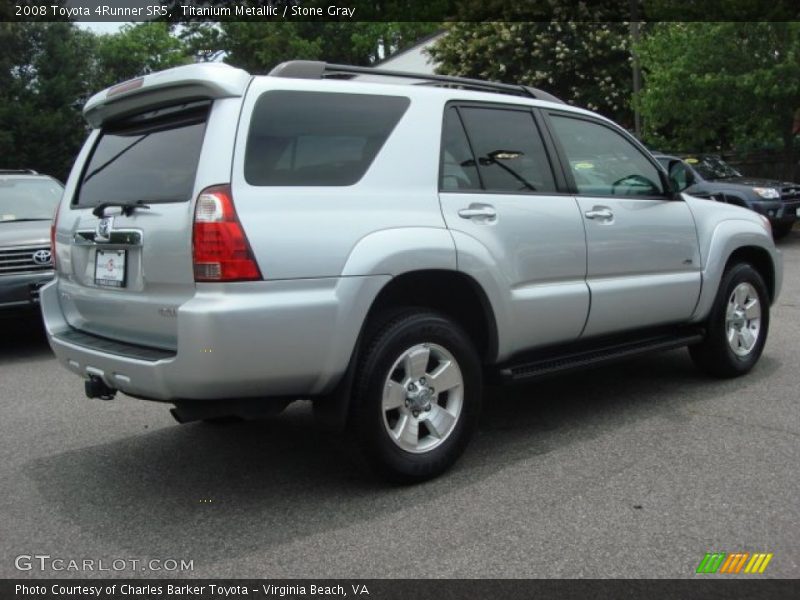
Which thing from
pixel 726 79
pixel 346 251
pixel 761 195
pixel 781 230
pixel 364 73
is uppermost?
pixel 726 79

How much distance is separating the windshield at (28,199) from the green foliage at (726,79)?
1282 centimetres

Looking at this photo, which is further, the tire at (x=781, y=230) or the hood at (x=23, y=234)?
the tire at (x=781, y=230)

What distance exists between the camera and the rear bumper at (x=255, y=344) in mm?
3158

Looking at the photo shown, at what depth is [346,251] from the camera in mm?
3414

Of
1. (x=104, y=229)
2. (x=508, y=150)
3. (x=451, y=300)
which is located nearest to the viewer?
(x=104, y=229)

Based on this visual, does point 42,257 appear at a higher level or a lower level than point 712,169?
lower

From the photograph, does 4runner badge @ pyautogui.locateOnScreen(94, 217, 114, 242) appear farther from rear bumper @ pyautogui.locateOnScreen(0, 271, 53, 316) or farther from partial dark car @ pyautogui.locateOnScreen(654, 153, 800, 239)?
partial dark car @ pyautogui.locateOnScreen(654, 153, 800, 239)

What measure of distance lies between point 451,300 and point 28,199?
242 inches

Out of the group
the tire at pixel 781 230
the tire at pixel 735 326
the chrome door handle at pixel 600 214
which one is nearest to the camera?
the chrome door handle at pixel 600 214

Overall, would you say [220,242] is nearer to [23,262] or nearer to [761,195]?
[23,262]

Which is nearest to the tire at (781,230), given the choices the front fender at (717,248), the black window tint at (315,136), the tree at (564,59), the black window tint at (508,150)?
the front fender at (717,248)

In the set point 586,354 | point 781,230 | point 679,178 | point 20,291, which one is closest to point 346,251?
point 586,354

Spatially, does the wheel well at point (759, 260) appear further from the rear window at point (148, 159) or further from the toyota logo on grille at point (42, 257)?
the toyota logo on grille at point (42, 257)
